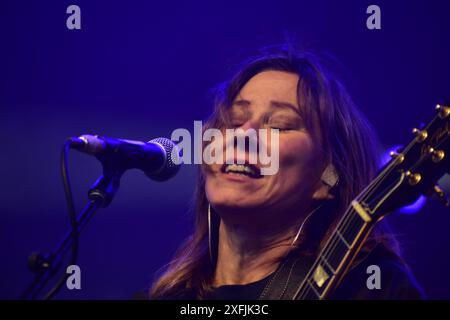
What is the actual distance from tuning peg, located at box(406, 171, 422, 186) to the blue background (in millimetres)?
1217

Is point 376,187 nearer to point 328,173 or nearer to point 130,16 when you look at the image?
point 328,173

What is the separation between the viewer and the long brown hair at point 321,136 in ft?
5.99

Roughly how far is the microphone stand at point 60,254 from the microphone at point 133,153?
5 cm

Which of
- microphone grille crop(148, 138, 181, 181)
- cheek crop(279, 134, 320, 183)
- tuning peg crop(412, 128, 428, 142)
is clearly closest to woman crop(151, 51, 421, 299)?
cheek crop(279, 134, 320, 183)

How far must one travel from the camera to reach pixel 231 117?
6.31 feet

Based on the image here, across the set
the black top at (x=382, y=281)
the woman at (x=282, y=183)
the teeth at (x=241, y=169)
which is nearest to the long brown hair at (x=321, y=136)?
the woman at (x=282, y=183)

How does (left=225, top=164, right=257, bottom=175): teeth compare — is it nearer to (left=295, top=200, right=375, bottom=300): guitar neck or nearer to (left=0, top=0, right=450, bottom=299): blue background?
(left=295, top=200, right=375, bottom=300): guitar neck

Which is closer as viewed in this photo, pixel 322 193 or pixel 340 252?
pixel 340 252

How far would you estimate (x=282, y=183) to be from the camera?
176 centimetres

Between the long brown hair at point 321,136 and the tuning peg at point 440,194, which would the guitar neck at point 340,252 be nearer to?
the tuning peg at point 440,194

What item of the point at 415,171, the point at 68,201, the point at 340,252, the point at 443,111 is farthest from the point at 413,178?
the point at 68,201

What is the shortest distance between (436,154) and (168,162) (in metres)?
0.81

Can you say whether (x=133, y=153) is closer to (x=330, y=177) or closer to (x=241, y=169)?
(x=241, y=169)
